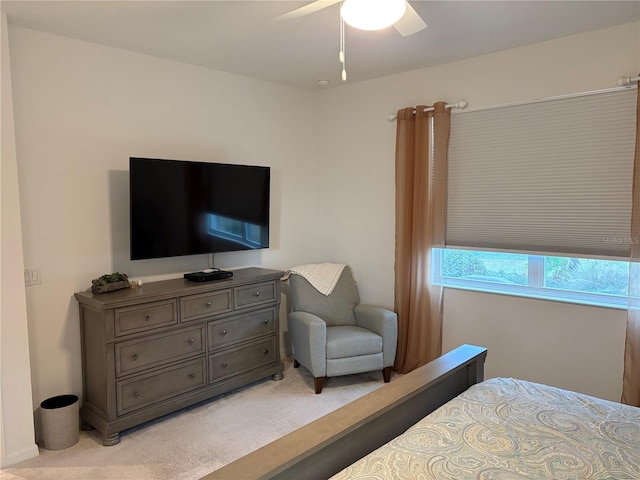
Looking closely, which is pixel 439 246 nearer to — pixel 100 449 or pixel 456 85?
pixel 456 85

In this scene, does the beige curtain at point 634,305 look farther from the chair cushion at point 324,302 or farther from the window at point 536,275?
the chair cushion at point 324,302

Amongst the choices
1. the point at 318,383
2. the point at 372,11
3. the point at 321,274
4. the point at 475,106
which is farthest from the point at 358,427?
the point at 475,106

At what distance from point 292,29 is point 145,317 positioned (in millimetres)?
2128

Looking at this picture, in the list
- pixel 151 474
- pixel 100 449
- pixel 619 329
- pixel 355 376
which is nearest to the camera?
pixel 151 474

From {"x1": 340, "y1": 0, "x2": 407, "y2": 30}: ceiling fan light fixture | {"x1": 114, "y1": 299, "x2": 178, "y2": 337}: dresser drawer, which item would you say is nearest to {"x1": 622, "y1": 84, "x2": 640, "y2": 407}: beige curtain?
{"x1": 340, "y1": 0, "x2": 407, "y2": 30}: ceiling fan light fixture

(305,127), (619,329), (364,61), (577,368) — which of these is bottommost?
(577,368)

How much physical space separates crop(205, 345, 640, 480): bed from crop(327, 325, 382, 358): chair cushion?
5.44 ft

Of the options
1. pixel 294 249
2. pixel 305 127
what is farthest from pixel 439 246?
pixel 305 127

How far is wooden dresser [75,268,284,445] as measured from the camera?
295 cm

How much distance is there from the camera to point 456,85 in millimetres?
3787

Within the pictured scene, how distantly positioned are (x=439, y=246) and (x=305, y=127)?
1.90 meters

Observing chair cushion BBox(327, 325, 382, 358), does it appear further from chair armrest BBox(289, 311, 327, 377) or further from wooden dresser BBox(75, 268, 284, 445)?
wooden dresser BBox(75, 268, 284, 445)

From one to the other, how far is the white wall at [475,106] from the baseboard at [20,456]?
114 inches

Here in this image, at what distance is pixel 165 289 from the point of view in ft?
10.6
